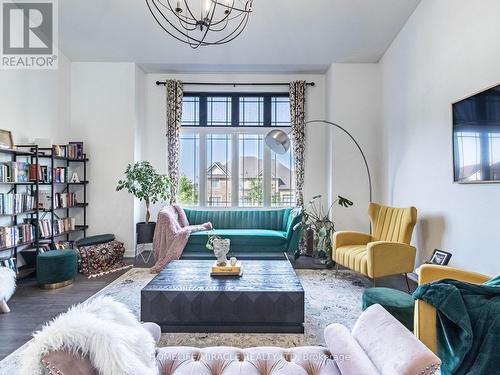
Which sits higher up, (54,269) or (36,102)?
(36,102)

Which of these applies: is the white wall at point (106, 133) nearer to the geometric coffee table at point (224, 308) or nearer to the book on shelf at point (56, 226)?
the book on shelf at point (56, 226)

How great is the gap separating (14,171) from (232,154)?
3306 millimetres

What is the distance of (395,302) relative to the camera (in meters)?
2.24

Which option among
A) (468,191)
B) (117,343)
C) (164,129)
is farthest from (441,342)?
(164,129)

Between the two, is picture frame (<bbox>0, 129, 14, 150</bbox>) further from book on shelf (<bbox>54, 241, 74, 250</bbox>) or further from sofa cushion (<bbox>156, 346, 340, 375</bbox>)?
sofa cushion (<bbox>156, 346, 340, 375</bbox>)

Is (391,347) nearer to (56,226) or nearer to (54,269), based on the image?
(54,269)

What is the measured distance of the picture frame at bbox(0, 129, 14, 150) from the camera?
11.8 ft

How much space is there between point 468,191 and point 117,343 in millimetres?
3151

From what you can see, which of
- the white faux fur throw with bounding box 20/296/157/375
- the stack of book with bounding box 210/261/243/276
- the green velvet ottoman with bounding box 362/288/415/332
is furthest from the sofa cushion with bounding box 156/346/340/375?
the stack of book with bounding box 210/261/243/276

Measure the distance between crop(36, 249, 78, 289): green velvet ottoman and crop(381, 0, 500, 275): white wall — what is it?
440 centimetres

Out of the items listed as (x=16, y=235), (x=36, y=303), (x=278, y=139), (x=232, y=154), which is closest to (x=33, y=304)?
(x=36, y=303)

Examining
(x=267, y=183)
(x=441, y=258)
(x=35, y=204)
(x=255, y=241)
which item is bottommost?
(x=255, y=241)

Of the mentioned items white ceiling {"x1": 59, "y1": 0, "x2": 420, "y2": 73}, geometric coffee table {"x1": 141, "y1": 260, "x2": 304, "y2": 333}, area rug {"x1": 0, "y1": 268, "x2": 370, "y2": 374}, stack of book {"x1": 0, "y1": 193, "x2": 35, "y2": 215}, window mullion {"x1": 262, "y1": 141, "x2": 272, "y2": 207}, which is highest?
white ceiling {"x1": 59, "y1": 0, "x2": 420, "y2": 73}

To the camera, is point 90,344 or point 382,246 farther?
point 382,246
